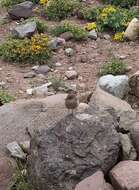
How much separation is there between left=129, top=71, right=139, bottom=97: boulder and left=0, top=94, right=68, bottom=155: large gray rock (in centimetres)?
140

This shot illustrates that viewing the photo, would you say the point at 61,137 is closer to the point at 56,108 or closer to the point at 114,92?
the point at 56,108

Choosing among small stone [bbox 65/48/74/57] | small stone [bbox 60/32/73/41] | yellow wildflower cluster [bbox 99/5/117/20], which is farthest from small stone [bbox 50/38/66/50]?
yellow wildflower cluster [bbox 99/5/117/20]

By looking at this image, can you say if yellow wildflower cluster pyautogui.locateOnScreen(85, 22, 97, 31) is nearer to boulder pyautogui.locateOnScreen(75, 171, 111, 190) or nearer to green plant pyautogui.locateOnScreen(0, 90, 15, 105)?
green plant pyautogui.locateOnScreen(0, 90, 15, 105)

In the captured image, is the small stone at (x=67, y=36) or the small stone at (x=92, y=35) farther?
the small stone at (x=92, y=35)

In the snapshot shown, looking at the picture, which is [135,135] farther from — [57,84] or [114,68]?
[114,68]

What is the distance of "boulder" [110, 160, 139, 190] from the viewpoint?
7137mm

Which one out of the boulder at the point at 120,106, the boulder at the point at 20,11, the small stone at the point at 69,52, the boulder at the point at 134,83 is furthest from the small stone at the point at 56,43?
the boulder at the point at 134,83

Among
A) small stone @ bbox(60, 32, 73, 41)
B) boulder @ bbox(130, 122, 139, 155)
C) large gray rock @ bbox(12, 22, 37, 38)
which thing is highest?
boulder @ bbox(130, 122, 139, 155)

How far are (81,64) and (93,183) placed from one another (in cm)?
493

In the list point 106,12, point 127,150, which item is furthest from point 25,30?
point 127,150

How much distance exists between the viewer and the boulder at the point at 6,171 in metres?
8.05

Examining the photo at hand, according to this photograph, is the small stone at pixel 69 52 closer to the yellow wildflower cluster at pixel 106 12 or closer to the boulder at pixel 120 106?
the yellow wildflower cluster at pixel 106 12

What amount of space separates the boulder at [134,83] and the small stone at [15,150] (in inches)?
104

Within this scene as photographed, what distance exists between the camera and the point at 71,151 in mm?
7543
